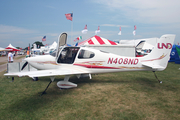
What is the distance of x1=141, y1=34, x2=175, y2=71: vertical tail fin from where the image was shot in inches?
209

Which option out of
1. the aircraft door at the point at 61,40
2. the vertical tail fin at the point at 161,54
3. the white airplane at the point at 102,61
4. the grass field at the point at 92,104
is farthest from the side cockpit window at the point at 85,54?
the vertical tail fin at the point at 161,54

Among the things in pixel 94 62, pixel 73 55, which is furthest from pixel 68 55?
pixel 94 62

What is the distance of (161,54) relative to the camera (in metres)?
5.43

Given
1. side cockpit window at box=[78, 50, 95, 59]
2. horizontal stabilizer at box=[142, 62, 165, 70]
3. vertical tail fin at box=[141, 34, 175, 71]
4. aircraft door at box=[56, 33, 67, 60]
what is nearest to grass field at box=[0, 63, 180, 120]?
horizontal stabilizer at box=[142, 62, 165, 70]

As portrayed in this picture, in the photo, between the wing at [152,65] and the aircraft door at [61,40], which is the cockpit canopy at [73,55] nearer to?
the aircraft door at [61,40]

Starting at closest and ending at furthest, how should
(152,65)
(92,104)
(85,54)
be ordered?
(92,104) < (152,65) < (85,54)

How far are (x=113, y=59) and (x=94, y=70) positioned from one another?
1.03 meters

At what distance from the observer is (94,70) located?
18.2ft

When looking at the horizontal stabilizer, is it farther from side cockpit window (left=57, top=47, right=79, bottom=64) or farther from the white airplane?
side cockpit window (left=57, top=47, right=79, bottom=64)

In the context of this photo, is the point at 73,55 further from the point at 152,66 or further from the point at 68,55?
the point at 152,66

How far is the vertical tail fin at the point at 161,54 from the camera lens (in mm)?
5297

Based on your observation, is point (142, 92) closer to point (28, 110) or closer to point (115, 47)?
point (28, 110)

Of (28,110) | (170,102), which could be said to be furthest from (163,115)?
(28,110)

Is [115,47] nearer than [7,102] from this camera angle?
No
